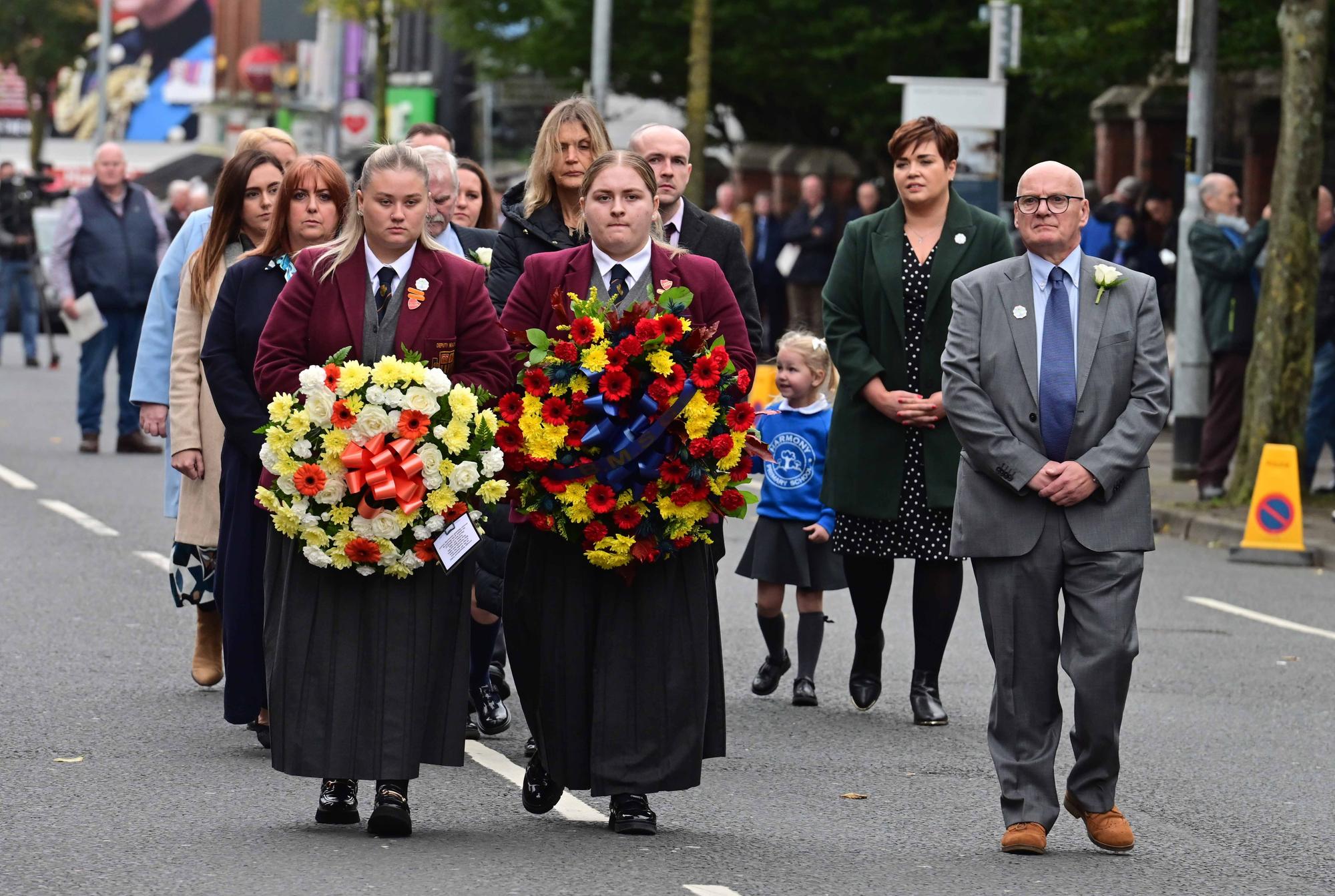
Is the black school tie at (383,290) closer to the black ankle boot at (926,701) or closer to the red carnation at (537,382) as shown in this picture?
the red carnation at (537,382)

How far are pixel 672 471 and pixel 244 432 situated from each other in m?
1.72

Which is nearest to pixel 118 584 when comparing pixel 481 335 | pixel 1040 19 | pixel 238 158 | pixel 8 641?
pixel 8 641

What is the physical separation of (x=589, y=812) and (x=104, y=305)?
37.9ft

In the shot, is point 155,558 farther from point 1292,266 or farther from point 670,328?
point 1292,266

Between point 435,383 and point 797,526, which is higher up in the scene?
point 435,383

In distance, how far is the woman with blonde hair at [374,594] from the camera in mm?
6570

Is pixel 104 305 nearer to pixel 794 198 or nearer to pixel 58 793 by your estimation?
pixel 58 793

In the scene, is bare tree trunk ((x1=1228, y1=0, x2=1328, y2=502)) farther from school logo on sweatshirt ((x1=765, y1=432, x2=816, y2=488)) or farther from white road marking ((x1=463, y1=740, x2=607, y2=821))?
white road marking ((x1=463, y1=740, x2=607, y2=821))

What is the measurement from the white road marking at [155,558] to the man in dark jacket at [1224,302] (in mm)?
7662

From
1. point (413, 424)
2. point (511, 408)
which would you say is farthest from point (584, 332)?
point (413, 424)

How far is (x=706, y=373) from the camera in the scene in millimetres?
6633

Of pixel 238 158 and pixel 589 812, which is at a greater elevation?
pixel 238 158

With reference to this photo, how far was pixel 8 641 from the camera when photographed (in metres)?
10.0

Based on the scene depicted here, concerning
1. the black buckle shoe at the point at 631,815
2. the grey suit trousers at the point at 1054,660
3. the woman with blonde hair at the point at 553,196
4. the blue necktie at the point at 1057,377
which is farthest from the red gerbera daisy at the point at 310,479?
the blue necktie at the point at 1057,377
